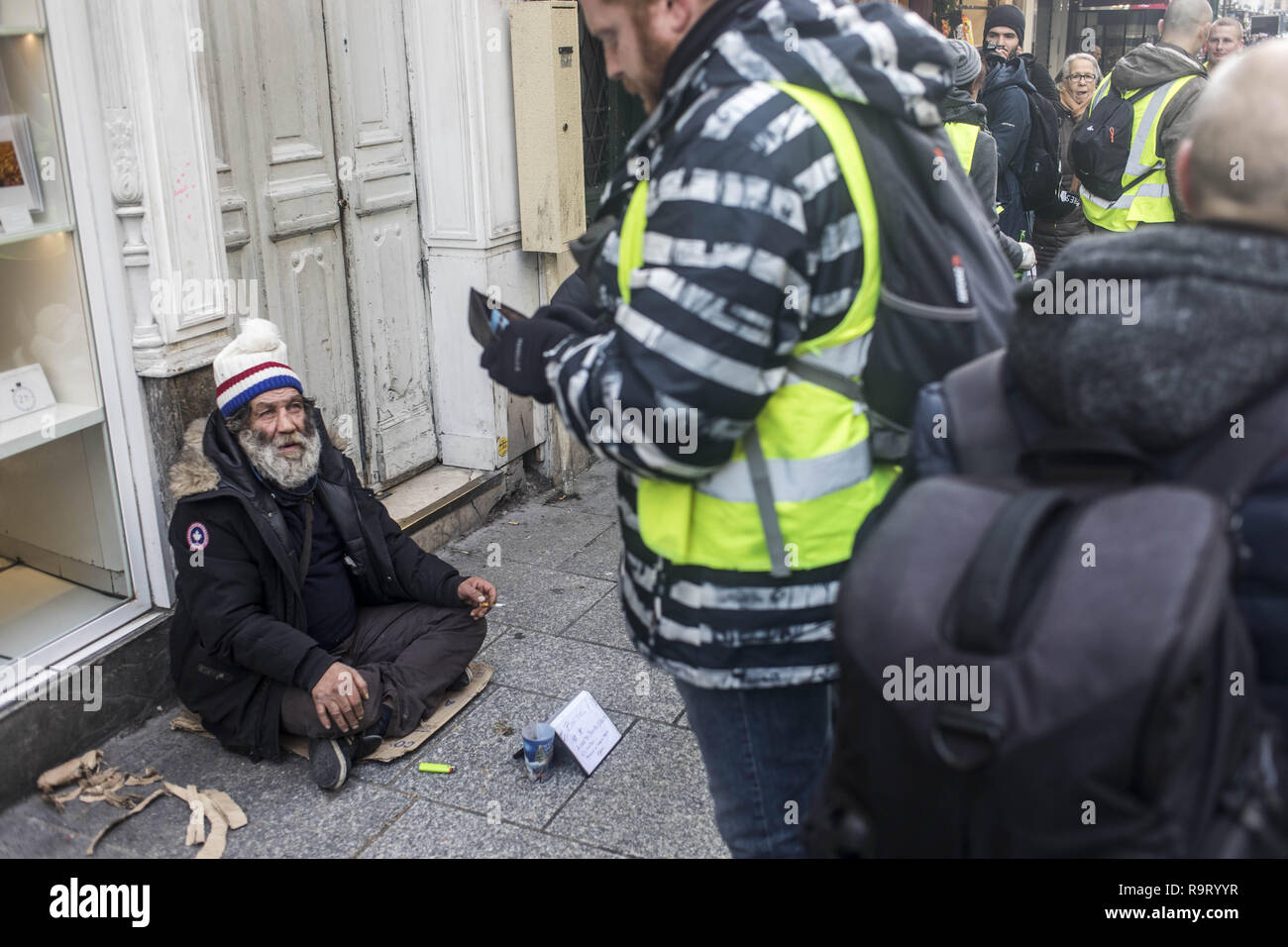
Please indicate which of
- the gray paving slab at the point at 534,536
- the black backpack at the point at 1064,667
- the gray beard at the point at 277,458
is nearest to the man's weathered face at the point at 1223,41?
the gray paving slab at the point at 534,536

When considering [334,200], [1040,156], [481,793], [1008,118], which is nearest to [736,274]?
[481,793]

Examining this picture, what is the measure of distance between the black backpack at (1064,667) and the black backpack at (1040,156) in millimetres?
5642

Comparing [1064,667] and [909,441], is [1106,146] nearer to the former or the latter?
[909,441]

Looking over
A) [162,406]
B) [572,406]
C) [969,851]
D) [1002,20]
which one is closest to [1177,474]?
[969,851]

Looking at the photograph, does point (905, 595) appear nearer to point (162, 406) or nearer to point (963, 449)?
point (963, 449)

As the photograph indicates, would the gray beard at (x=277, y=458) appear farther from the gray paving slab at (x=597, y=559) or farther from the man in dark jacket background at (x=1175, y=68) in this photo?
the man in dark jacket background at (x=1175, y=68)

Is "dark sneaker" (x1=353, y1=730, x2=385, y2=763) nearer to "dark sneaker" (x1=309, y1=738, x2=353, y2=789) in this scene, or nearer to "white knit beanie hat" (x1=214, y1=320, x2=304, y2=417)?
"dark sneaker" (x1=309, y1=738, x2=353, y2=789)

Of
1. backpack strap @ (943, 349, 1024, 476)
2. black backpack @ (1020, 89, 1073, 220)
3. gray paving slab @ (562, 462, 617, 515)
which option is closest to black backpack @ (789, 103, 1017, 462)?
backpack strap @ (943, 349, 1024, 476)

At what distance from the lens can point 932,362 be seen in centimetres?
187

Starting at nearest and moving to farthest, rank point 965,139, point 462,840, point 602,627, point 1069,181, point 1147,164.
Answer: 1. point 462,840
2. point 602,627
3. point 965,139
4. point 1147,164
5. point 1069,181

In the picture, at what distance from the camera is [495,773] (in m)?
3.52

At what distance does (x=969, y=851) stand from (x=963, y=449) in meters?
0.52

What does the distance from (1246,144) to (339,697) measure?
2.69m

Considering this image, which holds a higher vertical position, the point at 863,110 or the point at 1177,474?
the point at 863,110
